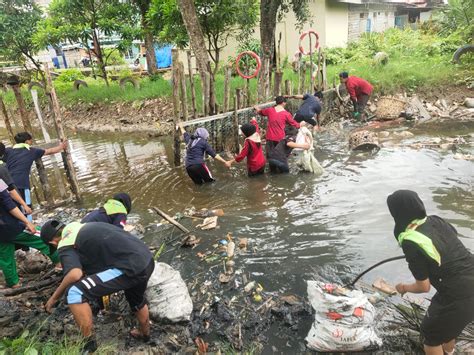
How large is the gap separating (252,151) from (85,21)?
10411 mm

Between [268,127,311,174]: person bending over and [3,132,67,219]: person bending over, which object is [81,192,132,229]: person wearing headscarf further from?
[268,127,311,174]: person bending over

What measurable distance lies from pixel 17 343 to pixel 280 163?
5.39 metres

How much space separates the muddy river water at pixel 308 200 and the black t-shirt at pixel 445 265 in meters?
1.31

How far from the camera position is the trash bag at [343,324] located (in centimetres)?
294

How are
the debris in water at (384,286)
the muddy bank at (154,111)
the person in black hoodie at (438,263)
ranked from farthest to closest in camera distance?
1. the muddy bank at (154,111)
2. the debris in water at (384,286)
3. the person in black hoodie at (438,263)

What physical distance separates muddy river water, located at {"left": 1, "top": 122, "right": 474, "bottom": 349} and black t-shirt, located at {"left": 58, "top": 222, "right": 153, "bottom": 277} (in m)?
1.27

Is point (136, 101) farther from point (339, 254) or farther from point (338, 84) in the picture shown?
point (339, 254)

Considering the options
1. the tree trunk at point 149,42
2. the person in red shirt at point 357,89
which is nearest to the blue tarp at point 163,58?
the tree trunk at point 149,42

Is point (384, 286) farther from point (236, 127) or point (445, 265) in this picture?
point (236, 127)

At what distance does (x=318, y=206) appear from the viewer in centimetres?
577

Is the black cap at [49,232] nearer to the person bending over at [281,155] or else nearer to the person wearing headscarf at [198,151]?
the person wearing headscarf at [198,151]

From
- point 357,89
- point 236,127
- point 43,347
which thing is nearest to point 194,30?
point 236,127

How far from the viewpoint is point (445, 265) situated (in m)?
2.52

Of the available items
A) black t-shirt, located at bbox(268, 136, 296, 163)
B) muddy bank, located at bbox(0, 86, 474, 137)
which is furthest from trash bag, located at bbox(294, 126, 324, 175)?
muddy bank, located at bbox(0, 86, 474, 137)
